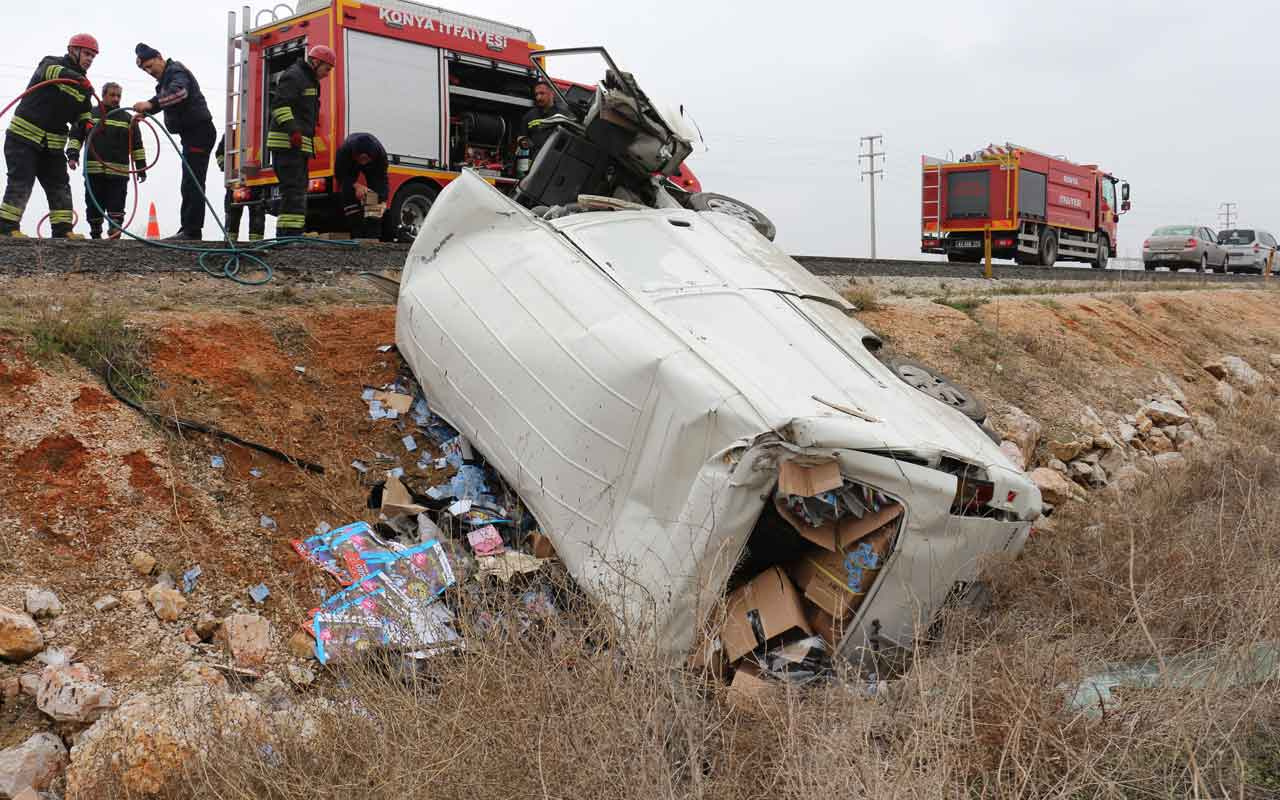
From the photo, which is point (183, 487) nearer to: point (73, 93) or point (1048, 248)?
point (73, 93)

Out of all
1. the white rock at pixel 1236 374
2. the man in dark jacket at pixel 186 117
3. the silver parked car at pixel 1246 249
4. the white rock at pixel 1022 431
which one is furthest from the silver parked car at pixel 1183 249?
the man in dark jacket at pixel 186 117

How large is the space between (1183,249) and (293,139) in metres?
24.4

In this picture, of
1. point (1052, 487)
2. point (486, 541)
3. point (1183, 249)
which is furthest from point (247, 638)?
point (1183, 249)

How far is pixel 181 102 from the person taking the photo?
831 centimetres

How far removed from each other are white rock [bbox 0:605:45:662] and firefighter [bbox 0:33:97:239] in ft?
17.0

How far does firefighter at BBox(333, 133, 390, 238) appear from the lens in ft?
30.5

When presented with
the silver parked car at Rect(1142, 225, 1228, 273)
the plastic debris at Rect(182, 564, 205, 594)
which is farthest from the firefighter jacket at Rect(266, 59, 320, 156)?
the silver parked car at Rect(1142, 225, 1228, 273)

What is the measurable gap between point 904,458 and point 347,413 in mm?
2859

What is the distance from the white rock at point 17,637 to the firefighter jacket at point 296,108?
6.14 meters

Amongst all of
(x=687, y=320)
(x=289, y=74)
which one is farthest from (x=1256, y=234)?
(x=687, y=320)

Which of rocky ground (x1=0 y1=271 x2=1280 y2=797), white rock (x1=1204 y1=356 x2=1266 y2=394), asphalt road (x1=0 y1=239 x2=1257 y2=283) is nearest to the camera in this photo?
rocky ground (x1=0 y1=271 x2=1280 y2=797)

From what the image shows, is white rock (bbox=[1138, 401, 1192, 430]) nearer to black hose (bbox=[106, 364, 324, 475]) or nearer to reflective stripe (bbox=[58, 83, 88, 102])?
black hose (bbox=[106, 364, 324, 475])

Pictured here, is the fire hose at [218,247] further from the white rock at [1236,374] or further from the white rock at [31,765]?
the white rock at [1236,374]

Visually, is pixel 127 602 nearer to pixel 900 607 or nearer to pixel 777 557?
pixel 777 557
